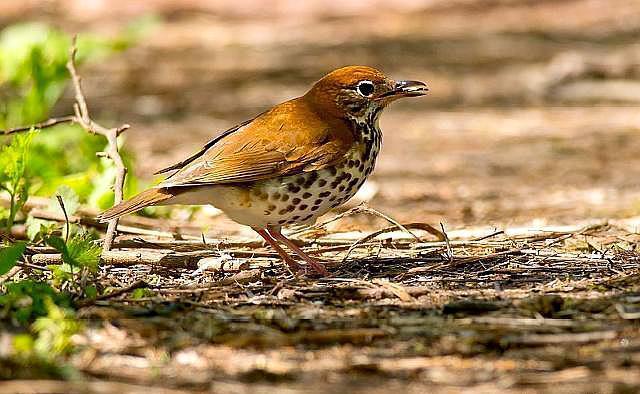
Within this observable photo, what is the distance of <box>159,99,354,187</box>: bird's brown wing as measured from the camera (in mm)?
4465

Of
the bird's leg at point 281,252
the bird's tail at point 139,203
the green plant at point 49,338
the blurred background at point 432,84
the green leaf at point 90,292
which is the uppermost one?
the green plant at point 49,338

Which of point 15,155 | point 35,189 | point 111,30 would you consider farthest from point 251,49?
point 15,155

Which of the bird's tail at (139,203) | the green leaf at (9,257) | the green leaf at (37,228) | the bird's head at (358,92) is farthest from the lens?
the green leaf at (37,228)

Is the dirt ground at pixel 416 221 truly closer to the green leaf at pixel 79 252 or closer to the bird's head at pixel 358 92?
the green leaf at pixel 79 252

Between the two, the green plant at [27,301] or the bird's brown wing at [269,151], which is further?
the bird's brown wing at [269,151]

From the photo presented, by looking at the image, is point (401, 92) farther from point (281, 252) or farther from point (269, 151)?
point (281, 252)

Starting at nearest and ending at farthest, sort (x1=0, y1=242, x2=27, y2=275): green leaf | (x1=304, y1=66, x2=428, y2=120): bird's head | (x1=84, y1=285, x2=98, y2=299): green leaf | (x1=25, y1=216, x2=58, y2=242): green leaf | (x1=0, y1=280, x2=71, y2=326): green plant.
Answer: (x1=0, y1=280, x2=71, y2=326): green plant
(x1=84, y1=285, x2=98, y2=299): green leaf
(x1=0, y1=242, x2=27, y2=275): green leaf
(x1=304, y1=66, x2=428, y2=120): bird's head
(x1=25, y1=216, x2=58, y2=242): green leaf

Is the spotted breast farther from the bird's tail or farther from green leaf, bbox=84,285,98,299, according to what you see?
green leaf, bbox=84,285,98,299

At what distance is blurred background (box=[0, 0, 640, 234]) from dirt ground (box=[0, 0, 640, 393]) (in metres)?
0.03

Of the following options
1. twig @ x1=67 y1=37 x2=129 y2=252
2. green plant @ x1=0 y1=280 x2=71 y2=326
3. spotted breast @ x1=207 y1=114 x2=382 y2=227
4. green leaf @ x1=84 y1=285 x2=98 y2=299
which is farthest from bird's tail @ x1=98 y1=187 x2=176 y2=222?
green plant @ x1=0 y1=280 x2=71 y2=326

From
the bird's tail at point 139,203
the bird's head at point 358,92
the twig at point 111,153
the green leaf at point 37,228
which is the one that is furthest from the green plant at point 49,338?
Result: the bird's head at point 358,92

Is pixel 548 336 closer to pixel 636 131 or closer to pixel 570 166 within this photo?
pixel 570 166

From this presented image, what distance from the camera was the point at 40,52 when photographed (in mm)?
6855

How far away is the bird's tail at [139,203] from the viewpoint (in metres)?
4.41
